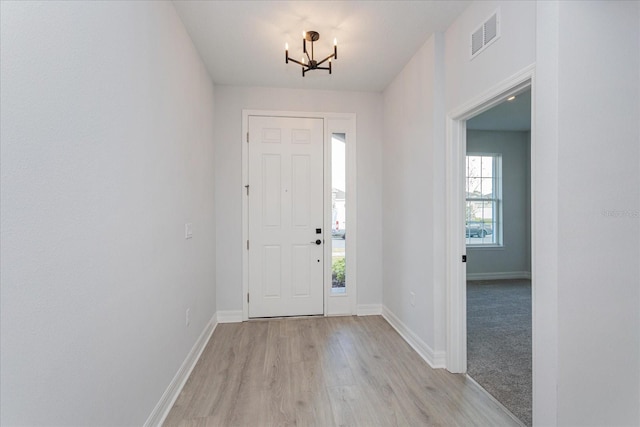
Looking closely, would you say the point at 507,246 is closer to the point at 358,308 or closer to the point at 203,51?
the point at 358,308

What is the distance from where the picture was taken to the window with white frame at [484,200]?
5.75 m

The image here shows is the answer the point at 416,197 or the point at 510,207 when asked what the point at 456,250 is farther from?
the point at 510,207

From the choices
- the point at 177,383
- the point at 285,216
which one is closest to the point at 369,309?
the point at 285,216

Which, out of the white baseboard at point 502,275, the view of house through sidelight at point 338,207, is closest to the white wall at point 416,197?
the view of house through sidelight at point 338,207

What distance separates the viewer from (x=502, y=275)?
5.75m

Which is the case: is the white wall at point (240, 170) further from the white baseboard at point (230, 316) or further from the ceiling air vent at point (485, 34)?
the ceiling air vent at point (485, 34)

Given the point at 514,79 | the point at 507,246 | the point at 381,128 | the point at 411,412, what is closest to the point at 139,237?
the point at 411,412

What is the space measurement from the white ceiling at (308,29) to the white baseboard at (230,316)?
269 cm

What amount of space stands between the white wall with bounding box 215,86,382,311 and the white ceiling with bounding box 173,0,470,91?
11.0 inches

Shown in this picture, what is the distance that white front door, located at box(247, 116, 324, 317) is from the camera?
363 cm

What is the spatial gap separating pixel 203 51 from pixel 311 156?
1555 mm

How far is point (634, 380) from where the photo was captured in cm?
148

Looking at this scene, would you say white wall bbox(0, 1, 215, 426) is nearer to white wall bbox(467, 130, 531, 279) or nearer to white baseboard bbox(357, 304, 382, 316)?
white baseboard bbox(357, 304, 382, 316)

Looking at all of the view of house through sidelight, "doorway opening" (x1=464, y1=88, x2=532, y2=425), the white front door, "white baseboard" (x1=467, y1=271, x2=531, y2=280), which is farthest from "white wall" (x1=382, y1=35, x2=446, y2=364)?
"white baseboard" (x1=467, y1=271, x2=531, y2=280)
